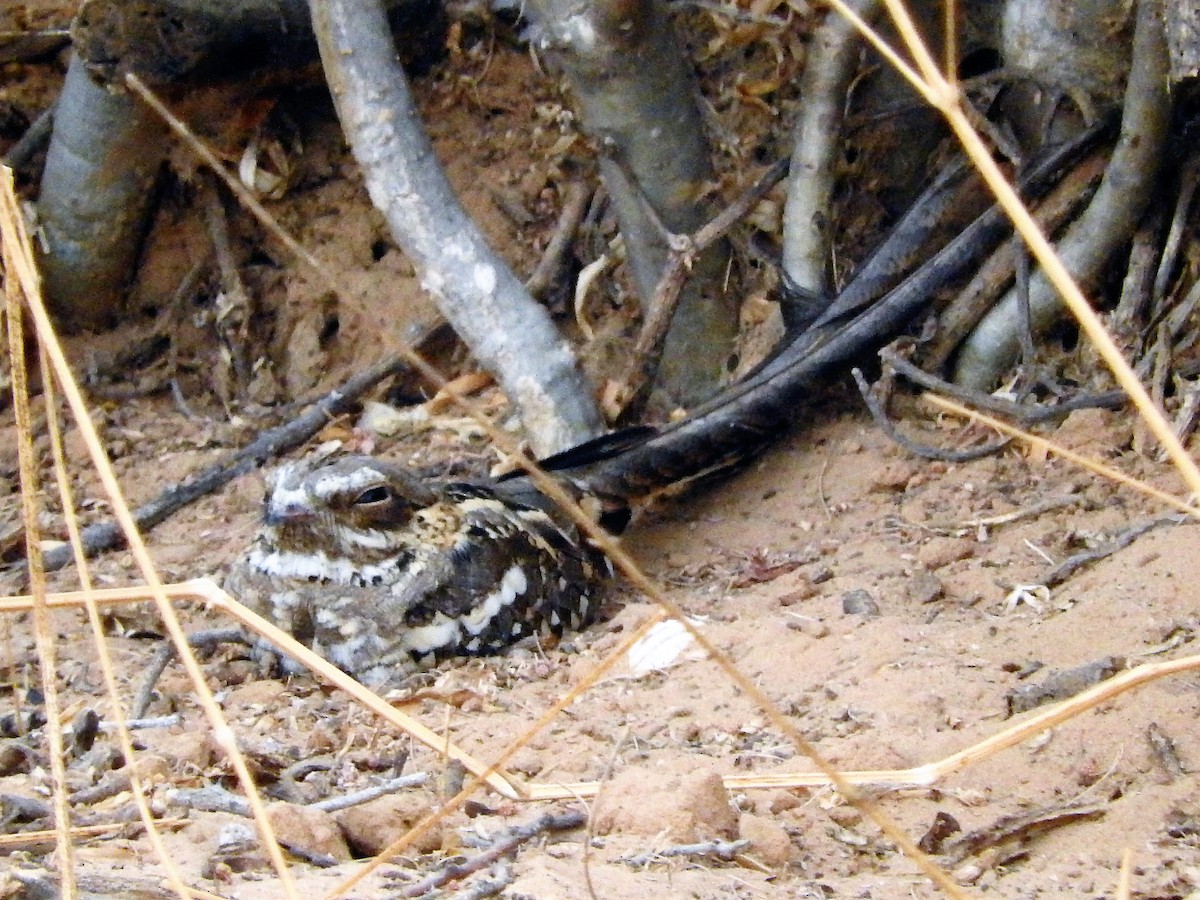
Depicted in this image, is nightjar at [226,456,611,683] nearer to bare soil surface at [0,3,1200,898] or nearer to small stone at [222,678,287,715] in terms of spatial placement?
bare soil surface at [0,3,1200,898]

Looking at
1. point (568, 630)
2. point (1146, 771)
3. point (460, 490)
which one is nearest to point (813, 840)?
point (1146, 771)

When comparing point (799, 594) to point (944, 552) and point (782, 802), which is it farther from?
point (782, 802)

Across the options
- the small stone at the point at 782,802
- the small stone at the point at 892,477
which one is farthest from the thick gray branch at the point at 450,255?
the small stone at the point at 782,802

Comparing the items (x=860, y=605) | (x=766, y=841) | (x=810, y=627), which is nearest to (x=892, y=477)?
(x=860, y=605)

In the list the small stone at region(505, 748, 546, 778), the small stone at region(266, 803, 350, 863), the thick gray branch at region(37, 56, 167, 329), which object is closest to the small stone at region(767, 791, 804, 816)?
the small stone at region(505, 748, 546, 778)

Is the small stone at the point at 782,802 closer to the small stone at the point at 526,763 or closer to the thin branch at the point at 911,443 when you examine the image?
the small stone at the point at 526,763
